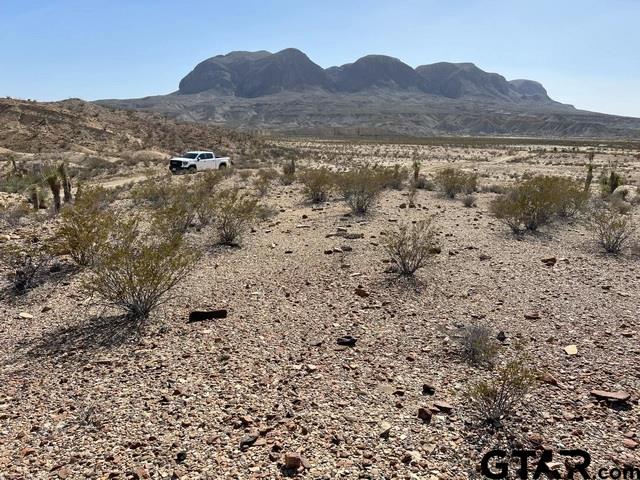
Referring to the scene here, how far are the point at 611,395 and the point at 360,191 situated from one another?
11334mm

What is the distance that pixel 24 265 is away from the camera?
9.16 meters

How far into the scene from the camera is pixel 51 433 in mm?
4660

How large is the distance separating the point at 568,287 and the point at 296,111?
7375 inches

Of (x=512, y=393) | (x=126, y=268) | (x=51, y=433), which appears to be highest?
(x=126, y=268)

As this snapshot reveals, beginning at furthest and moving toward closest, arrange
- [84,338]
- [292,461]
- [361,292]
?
[361,292] → [84,338] → [292,461]

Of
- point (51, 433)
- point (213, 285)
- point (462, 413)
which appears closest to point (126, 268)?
point (213, 285)

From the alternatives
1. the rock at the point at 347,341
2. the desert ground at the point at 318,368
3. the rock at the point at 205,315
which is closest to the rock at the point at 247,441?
the desert ground at the point at 318,368

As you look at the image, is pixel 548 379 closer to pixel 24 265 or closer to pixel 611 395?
pixel 611 395

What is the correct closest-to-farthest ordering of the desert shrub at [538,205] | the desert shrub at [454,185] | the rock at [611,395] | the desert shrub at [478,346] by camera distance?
the rock at [611,395]
the desert shrub at [478,346]
the desert shrub at [538,205]
the desert shrub at [454,185]

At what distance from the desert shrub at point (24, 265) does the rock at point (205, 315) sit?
3566 mm

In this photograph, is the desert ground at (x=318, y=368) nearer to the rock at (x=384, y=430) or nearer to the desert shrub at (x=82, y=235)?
the rock at (x=384, y=430)

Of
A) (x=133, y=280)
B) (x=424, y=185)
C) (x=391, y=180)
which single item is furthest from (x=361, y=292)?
(x=424, y=185)

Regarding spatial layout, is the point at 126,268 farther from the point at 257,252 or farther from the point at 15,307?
the point at 257,252

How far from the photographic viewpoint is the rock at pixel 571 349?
237 inches
